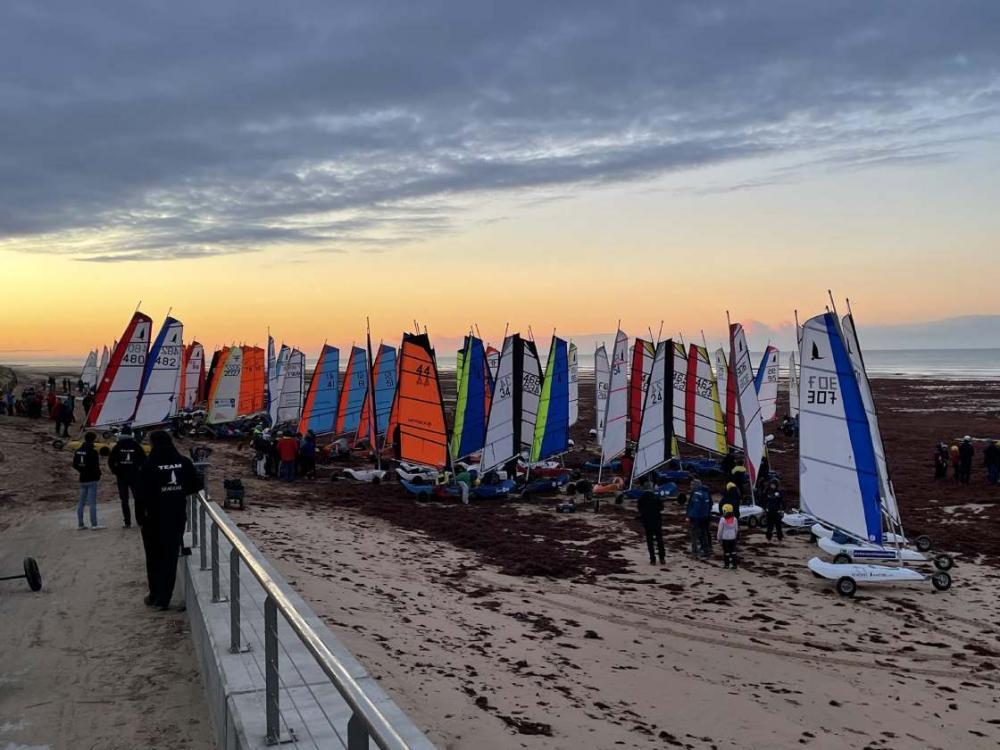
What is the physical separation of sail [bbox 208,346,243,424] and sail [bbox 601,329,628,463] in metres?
21.2

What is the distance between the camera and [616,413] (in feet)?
78.9

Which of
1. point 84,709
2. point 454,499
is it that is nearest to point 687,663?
point 84,709

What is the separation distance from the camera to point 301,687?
463 cm

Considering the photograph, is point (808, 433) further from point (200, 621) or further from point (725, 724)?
point (200, 621)

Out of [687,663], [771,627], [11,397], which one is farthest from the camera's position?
[11,397]

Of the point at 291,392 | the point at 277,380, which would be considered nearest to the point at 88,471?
the point at 291,392

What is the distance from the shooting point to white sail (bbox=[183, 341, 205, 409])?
143 feet

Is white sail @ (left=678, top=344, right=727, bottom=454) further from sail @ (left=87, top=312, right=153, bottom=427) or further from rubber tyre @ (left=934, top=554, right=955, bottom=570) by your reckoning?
sail @ (left=87, top=312, right=153, bottom=427)

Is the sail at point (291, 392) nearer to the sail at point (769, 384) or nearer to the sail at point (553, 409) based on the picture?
the sail at point (553, 409)

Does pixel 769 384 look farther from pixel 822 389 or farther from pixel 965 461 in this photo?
pixel 822 389

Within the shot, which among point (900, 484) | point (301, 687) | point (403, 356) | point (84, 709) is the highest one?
point (403, 356)

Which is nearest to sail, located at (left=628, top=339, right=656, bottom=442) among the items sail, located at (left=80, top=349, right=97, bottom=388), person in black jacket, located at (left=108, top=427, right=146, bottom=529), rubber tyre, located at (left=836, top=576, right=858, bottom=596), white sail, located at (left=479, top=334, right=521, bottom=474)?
white sail, located at (left=479, top=334, right=521, bottom=474)

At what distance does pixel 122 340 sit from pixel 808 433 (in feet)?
58.3

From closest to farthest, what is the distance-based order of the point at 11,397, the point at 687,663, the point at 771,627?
the point at 687,663 → the point at 771,627 → the point at 11,397
